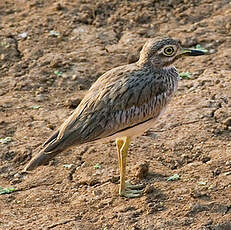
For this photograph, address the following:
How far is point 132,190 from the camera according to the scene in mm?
5609

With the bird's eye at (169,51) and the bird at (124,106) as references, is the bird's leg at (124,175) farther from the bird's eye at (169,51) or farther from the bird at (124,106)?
the bird's eye at (169,51)

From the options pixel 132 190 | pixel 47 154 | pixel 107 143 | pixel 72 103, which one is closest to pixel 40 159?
pixel 47 154

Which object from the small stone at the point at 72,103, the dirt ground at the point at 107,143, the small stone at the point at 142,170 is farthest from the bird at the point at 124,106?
the small stone at the point at 72,103

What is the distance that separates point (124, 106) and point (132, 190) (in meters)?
0.73

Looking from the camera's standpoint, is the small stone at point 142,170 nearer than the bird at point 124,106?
No

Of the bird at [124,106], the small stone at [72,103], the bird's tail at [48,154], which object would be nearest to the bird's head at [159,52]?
the bird at [124,106]

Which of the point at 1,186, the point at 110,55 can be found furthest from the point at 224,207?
the point at 110,55

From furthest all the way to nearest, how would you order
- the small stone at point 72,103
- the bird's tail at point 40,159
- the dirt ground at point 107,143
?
the small stone at point 72,103, the dirt ground at point 107,143, the bird's tail at point 40,159

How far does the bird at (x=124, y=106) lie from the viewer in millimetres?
5289

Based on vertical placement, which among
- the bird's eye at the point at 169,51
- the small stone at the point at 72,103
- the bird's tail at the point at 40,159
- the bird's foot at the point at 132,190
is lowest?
the bird's foot at the point at 132,190

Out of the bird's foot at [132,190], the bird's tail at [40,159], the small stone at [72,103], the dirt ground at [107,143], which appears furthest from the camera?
the small stone at [72,103]

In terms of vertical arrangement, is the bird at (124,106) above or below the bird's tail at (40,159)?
above

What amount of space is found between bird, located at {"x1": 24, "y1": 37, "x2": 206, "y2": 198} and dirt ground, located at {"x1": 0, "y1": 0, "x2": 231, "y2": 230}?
1.07ft

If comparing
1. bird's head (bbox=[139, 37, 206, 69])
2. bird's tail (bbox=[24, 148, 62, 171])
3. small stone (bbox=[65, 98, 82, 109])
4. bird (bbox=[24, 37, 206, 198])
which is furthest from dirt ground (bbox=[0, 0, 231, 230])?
bird's head (bbox=[139, 37, 206, 69])
